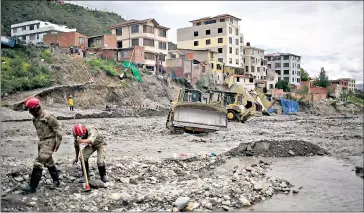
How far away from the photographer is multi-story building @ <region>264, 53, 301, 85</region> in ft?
264

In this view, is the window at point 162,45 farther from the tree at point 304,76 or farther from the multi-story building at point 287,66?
the tree at point 304,76

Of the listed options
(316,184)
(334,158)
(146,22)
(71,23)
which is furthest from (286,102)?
(71,23)

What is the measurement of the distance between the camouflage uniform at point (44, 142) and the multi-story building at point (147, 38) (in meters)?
41.0

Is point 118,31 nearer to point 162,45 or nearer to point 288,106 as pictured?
point 162,45

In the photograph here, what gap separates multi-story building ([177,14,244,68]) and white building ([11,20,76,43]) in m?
21.3

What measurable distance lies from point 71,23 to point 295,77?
55360 mm

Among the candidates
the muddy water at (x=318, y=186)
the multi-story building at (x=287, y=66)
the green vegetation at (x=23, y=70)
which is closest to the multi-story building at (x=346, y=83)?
the multi-story building at (x=287, y=66)

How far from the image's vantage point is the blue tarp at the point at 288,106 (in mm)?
50356

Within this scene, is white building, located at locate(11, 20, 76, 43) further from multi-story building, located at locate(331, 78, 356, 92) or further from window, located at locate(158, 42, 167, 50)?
multi-story building, located at locate(331, 78, 356, 92)

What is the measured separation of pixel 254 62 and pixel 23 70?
49.1 metres

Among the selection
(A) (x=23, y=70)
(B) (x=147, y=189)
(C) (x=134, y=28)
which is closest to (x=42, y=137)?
(B) (x=147, y=189)

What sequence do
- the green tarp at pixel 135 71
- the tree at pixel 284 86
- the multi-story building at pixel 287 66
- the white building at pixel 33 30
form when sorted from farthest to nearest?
the multi-story building at pixel 287 66 → the tree at pixel 284 86 → the white building at pixel 33 30 → the green tarp at pixel 135 71

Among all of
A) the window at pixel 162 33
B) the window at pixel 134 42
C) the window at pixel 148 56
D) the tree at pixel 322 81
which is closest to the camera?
the window at pixel 148 56

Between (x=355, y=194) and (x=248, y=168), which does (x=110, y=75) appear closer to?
(x=248, y=168)
